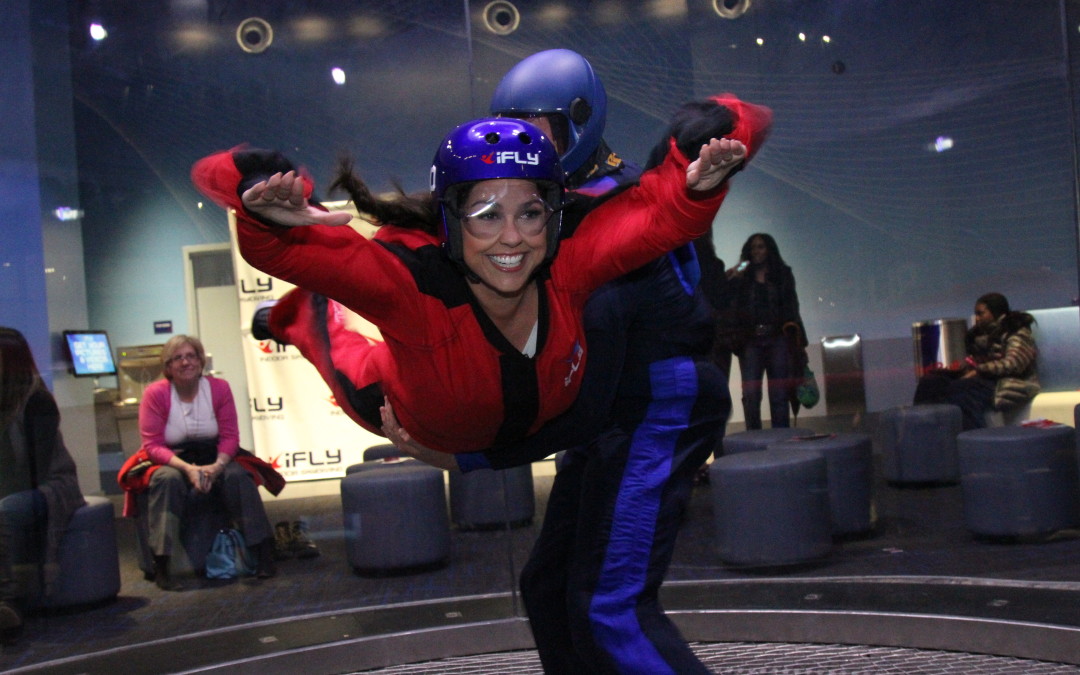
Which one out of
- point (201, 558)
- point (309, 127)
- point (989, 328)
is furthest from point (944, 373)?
point (201, 558)

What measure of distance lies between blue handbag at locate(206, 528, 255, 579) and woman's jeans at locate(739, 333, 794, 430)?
2178mm

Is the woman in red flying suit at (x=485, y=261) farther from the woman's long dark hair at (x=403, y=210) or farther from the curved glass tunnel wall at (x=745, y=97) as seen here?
the curved glass tunnel wall at (x=745, y=97)

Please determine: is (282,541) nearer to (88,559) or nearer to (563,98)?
(88,559)

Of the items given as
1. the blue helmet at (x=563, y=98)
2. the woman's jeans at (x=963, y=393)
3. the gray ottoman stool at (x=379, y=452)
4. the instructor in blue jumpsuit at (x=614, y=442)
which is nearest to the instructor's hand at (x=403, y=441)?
the instructor in blue jumpsuit at (x=614, y=442)

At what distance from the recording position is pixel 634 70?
4.23 meters

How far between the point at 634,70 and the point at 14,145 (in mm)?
2510

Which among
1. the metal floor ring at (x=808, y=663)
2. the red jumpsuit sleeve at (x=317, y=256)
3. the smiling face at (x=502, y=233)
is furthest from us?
the metal floor ring at (x=808, y=663)

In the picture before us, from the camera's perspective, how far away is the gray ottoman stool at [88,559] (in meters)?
4.02

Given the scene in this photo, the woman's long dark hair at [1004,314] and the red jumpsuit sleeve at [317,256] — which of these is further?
the woman's long dark hair at [1004,314]

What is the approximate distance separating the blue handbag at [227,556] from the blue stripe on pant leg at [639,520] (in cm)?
264

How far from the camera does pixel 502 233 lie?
5.43 feet

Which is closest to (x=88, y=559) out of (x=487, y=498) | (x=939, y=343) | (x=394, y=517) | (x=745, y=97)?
(x=394, y=517)

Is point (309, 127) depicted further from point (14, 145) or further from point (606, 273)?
point (606, 273)

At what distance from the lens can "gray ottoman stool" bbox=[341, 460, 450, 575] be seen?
420 cm
